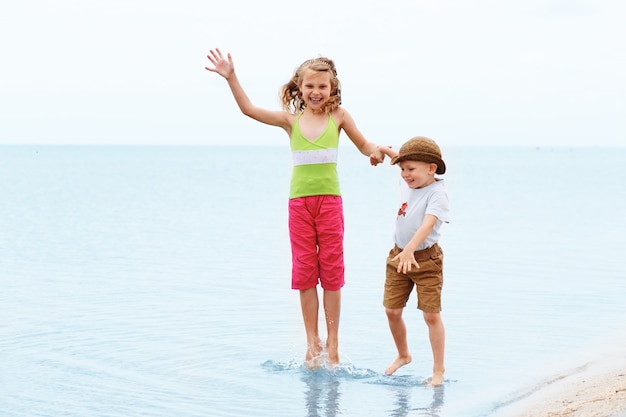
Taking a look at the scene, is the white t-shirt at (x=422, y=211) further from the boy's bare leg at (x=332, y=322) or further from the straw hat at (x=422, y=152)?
the boy's bare leg at (x=332, y=322)

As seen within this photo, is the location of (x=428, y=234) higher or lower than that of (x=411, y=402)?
higher

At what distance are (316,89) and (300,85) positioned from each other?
14 cm

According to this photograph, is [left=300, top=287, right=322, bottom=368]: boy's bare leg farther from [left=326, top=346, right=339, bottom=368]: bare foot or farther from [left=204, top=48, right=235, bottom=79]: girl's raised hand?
[left=204, top=48, right=235, bottom=79]: girl's raised hand

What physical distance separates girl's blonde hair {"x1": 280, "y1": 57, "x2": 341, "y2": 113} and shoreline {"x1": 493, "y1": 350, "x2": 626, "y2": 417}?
6.32 ft

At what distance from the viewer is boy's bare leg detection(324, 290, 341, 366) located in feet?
18.7

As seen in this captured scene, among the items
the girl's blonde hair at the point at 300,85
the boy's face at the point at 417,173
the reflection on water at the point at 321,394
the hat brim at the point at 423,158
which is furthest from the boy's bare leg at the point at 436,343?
the girl's blonde hair at the point at 300,85

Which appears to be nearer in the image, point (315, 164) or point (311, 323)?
point (315, 164)

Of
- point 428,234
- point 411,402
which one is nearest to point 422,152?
point 428,234

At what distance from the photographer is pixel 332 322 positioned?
5.74 m

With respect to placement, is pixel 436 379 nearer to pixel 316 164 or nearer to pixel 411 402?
pixel 411 402

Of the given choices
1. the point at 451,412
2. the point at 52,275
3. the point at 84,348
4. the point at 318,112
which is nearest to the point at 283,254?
the point at 52,275

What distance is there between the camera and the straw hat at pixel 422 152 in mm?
5191

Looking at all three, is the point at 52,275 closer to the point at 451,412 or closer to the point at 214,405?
the point at 214,405

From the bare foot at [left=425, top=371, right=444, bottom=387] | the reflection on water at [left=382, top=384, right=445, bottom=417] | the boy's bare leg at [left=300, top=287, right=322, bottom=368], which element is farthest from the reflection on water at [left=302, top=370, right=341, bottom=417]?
the bare foot at [left=425, top=371, right=444, bottom=387]
